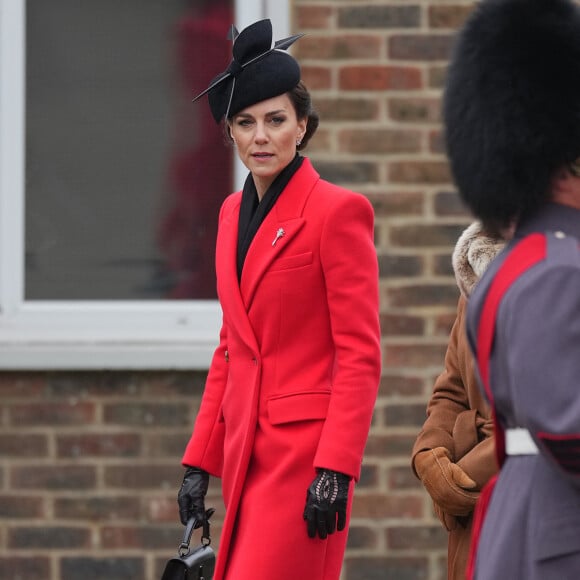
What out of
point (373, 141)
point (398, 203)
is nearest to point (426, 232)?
point (398, 203)

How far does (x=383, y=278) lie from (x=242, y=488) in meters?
1.61

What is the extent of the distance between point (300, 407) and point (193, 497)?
53 centimetres

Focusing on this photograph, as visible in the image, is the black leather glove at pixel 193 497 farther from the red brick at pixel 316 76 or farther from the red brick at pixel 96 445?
the red brick at pixel 316 76

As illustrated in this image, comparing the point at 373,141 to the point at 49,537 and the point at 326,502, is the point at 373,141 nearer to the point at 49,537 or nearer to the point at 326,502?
the point at 49,537

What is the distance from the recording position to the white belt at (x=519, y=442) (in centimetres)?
266

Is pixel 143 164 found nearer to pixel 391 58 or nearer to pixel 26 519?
pixel 391 58

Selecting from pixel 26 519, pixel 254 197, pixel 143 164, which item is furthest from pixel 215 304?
pixel 254 197

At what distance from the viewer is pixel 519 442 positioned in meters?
2.68

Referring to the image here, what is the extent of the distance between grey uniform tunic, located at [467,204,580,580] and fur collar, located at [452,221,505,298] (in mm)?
944

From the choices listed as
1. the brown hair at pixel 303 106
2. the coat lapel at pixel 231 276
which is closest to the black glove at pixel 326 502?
the coat lapel at pixel 231 276

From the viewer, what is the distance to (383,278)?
5.45 meters

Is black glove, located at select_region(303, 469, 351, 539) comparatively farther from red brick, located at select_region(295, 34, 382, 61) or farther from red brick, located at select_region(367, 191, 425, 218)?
red brick, located at select_region(295, 34, 382, 61)

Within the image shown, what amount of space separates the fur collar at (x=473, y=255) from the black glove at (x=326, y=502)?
563 millimetres

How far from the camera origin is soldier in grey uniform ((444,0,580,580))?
8.05 feet
